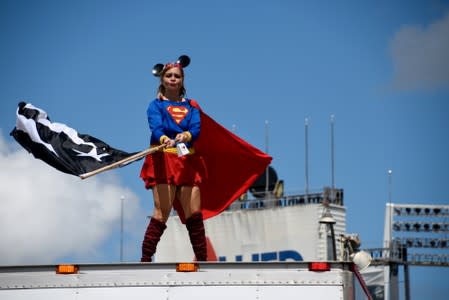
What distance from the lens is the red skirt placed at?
34.5ft

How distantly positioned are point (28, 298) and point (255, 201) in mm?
58196

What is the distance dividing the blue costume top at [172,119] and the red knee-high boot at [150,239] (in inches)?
33.3

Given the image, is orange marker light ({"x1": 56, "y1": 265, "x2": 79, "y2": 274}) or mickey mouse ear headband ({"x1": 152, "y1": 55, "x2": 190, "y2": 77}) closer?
orange marker light ({"x1": 56, "y1": 265, "x2": 79, "y2": 274})

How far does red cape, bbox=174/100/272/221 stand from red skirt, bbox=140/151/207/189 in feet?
4.60

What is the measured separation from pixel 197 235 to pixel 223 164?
1767 mm

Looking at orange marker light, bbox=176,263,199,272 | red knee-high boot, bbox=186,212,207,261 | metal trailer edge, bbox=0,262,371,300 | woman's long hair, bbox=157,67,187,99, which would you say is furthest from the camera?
woman's long hair, bbox=157,67,187,99

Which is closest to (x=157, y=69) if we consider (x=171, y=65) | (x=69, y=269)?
(x=171, y=65)

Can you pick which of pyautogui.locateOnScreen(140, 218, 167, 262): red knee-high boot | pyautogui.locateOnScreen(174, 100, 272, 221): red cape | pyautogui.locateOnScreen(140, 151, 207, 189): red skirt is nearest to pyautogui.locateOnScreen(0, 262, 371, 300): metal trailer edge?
pyautogui.locateOnScreen(140, 218, 167, 262): red knee-high boot

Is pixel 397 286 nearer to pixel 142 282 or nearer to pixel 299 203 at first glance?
pixel 299 203

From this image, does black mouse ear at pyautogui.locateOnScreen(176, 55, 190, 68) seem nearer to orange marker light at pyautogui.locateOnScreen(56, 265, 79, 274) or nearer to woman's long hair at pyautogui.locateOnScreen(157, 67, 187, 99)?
woman's long hair at pyautogui.locateOnScreen(157, 67, 187, 99)

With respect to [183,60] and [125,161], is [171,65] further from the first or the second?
[125,161]

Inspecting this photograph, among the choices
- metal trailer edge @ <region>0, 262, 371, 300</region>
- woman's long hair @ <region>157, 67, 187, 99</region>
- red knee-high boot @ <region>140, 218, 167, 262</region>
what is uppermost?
woman's long hair @ <region>157, 67, 187, 99</region>

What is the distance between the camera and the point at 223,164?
12273 millimetres

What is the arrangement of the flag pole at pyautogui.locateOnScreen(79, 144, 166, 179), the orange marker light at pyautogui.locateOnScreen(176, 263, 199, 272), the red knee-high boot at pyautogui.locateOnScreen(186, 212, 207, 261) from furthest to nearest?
the red knee-high boot at pyautogui.locateOnScreen(186, 212, 207, 261) < the flag pole at pyautogui.locateOnScreen(79, 144, 166, 179) < the orange marker light at pyautogui.locateOnScreen(176, 263, 199, 272)
